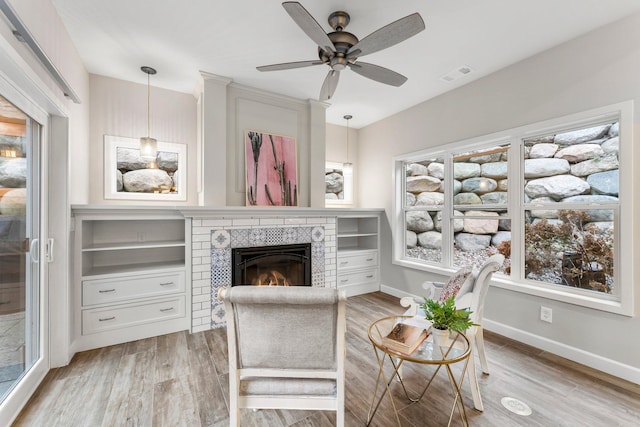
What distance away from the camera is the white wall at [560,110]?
2150 mm

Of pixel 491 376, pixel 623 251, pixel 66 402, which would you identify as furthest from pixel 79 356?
pixel 623 251

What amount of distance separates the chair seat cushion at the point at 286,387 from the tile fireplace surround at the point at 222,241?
1921 millimetres

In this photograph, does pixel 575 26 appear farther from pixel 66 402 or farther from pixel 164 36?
pixel 66 402

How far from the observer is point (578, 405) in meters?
1.86

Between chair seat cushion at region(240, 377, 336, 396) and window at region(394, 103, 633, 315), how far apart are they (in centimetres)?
243

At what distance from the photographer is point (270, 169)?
3.65 meters

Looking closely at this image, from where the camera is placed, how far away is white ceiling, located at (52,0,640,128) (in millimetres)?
2086

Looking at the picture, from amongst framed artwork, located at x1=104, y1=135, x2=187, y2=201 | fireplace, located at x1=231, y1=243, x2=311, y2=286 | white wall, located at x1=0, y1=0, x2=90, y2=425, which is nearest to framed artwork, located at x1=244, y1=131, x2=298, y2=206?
fireplace, located at x1=231, y1=243, x2=311, y2=286

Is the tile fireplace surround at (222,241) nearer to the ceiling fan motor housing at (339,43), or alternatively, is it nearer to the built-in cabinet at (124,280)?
the built-in cabinet at (124,280)

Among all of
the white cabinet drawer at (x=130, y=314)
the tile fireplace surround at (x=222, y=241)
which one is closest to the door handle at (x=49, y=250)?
the white cabinet drawer at (x=130, y=314)

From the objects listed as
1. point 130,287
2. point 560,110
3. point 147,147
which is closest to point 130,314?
point 130,287

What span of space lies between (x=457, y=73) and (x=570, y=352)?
115 inches

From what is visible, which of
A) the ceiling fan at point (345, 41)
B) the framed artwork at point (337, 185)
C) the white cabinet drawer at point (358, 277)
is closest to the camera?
the ceiling fan at point (345, 41)

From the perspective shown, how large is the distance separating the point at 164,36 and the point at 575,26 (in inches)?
138
